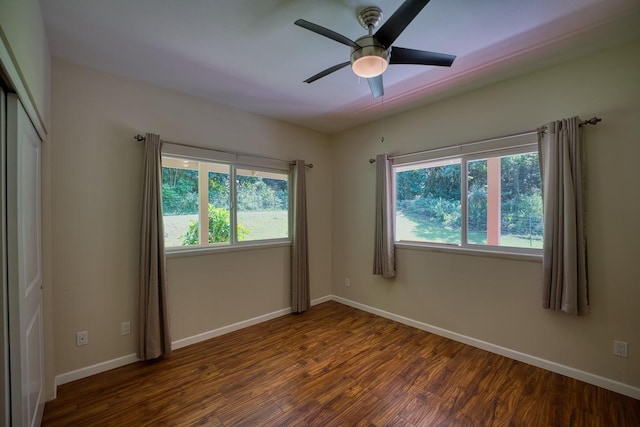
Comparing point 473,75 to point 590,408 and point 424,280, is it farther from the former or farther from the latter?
point 590,408

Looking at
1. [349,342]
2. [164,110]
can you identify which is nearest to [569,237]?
[349,342]

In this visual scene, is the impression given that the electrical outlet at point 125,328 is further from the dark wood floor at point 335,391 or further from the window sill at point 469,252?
the window sill at point 469,252

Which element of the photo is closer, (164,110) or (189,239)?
(164,110)

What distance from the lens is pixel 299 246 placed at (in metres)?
3.71

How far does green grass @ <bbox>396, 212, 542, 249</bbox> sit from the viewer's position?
8.49 feet

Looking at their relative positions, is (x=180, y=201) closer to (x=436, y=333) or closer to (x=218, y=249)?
(x=218, y=249)

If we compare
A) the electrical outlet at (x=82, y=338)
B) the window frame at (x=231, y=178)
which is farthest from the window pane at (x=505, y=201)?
the electrical outlet at (x=82, y=338)

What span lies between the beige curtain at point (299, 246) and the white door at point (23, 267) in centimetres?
245

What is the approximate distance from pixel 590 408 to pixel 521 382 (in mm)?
399

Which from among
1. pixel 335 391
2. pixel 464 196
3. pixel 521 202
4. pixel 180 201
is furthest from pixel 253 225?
pixel 521 202

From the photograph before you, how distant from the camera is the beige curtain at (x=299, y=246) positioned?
12.1ft

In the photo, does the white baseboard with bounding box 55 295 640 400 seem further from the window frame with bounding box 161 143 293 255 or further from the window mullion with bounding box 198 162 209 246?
the window mullion with bounding box 198 162 209 246

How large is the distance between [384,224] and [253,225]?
168 cm

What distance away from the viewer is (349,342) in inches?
114
